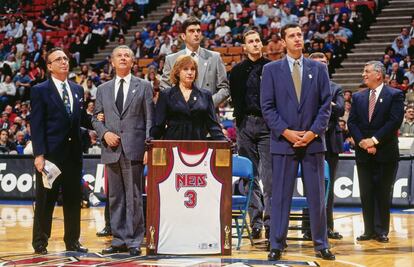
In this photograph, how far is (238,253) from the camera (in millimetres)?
7973

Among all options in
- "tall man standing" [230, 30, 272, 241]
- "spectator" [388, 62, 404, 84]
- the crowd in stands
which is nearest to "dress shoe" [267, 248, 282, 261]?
"tall man standing" [230, 30, 272, 241]

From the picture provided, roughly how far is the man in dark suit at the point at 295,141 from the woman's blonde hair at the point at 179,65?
77cm

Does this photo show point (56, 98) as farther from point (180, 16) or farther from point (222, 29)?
point (180, 16)

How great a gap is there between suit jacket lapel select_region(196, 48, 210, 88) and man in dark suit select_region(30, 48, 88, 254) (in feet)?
4.35

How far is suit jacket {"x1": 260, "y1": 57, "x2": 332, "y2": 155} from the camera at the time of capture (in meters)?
7.50

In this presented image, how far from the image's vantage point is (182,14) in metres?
23.2

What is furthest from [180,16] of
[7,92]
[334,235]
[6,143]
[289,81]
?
[289,81]

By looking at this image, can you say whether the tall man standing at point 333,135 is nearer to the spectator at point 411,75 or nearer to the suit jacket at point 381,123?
the suit jacket at point 381,123

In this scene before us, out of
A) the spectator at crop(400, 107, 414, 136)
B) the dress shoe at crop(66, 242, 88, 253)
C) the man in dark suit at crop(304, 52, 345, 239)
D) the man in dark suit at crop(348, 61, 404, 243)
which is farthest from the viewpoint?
the spectator at crop(400, 107, 414, 136)

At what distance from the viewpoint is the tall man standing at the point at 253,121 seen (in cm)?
865

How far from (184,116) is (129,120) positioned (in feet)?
1.73

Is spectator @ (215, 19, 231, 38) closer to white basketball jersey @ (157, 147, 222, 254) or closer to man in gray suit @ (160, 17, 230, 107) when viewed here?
man in gray suit @ (160, 17, 230, 107)

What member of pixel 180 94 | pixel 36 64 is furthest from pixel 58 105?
pixel 36 64

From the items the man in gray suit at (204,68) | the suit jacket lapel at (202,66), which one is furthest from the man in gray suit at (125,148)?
the suit jacket lapel at (202,66)
